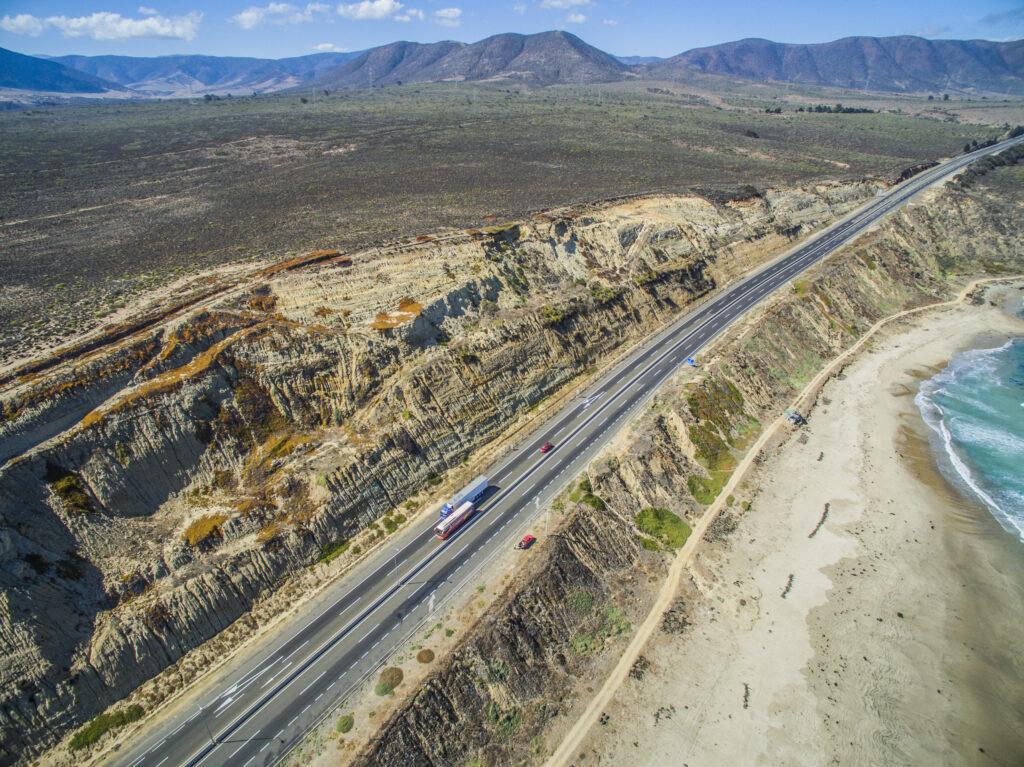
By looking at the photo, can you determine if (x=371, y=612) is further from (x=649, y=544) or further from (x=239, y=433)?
(x=649, y=544)

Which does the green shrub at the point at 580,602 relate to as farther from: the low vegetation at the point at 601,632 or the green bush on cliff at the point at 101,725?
the green bush on cliff at the point at 101,725

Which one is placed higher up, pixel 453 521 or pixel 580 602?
pixel 453 521

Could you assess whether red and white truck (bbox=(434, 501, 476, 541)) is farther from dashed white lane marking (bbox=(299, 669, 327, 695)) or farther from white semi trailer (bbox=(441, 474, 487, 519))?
dashed white lane marking (bbox=(299, 669, 327, 695))

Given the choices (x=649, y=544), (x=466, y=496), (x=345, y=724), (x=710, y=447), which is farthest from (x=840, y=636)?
(x=345, y=724)

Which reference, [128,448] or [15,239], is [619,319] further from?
[15,239]

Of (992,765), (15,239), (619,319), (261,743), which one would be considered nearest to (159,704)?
(261,743)

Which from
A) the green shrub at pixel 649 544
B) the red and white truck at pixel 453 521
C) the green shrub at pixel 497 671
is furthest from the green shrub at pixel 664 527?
the green shrub at pixel 497 671

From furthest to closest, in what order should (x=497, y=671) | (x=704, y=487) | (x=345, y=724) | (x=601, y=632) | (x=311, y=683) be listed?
(x=704, y=487), (x=601, y=632), (x=497, y=671), (x=311, y=683), (x=345, y=724)
